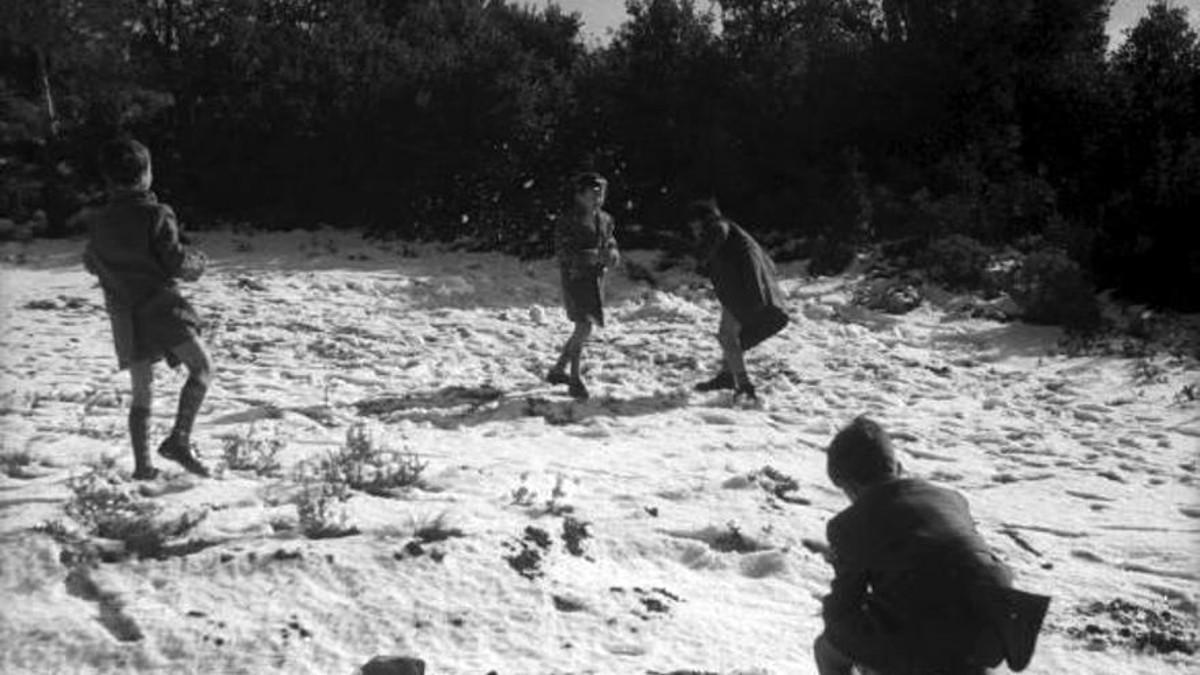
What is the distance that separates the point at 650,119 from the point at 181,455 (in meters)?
11.7

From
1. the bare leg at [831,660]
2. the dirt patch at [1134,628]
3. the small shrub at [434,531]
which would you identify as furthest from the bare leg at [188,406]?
the dirt patch at [1134,628]

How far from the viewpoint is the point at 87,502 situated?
525 cm

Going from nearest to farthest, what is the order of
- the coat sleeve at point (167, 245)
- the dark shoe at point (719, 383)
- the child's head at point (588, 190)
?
the coat sleeve at point (167, 245), the child's head at point (588, 190), the dark shoe at point (719, 383)

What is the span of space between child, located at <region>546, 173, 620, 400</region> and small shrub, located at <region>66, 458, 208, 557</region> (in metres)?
4.35

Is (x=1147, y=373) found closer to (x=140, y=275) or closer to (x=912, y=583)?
(x=912, y=583)

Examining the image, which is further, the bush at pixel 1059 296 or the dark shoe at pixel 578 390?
the bush at pixel 1059 296

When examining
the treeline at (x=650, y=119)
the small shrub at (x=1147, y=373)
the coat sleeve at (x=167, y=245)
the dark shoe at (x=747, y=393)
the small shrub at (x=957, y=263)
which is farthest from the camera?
the treeline at (x=650, y=119)

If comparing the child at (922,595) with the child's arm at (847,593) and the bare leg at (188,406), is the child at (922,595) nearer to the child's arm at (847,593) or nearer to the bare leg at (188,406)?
the child's arm at (847,593)

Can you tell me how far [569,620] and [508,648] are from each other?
0.39 metres

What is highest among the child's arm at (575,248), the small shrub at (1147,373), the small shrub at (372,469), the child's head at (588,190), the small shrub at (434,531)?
the child's head at (588,190)

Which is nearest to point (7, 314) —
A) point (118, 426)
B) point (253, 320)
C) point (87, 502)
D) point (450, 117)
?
point (253, 320)

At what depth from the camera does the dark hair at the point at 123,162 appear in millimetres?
5789

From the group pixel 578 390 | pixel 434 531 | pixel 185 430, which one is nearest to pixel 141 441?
pixel 185 430

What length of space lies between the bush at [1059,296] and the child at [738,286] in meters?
4.91
